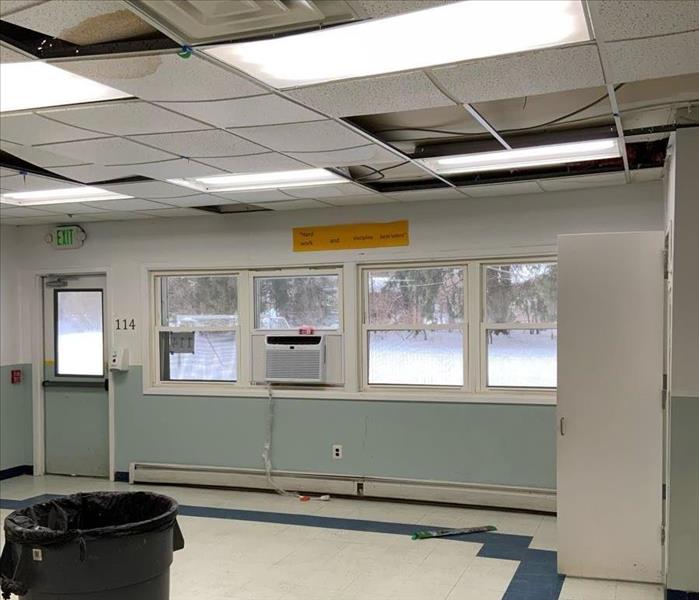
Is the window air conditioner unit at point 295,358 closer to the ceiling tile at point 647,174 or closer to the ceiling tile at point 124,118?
the ceiling tile at point 647,174

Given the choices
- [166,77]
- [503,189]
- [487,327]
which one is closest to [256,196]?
[503,189]

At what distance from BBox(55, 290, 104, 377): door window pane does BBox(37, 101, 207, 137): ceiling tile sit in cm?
384

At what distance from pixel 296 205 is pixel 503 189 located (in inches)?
65.9

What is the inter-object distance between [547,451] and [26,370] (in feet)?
16.1

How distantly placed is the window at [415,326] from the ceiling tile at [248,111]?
2.81 m

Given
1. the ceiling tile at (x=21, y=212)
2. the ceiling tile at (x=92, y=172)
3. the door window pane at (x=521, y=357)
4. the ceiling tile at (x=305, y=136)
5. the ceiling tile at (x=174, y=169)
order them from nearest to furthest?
1. the ceiling tile at (x=305, y=136)
2. the ceiling tile at (x=174, y=169)
3. the ceiling tile at (x=92, y=172)
4. the door window pane at (x=521, y=357)
5. the ceiling tile at (x=21, y=212)

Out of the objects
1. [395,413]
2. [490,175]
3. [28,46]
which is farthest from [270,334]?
[28,46]

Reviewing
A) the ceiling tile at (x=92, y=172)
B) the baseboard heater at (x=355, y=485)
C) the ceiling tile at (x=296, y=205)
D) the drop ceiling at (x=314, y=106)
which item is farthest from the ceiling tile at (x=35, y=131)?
the baseboard heater at (x=355, y=485)

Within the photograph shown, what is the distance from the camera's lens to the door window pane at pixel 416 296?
228 inches

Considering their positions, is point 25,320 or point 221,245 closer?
point 221,245

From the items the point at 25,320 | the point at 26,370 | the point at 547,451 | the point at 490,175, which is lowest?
the point at 547,451

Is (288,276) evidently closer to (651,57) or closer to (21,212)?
(21,212)

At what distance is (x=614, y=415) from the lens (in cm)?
403

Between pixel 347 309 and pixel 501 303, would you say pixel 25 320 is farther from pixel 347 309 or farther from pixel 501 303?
pixel 501 303
